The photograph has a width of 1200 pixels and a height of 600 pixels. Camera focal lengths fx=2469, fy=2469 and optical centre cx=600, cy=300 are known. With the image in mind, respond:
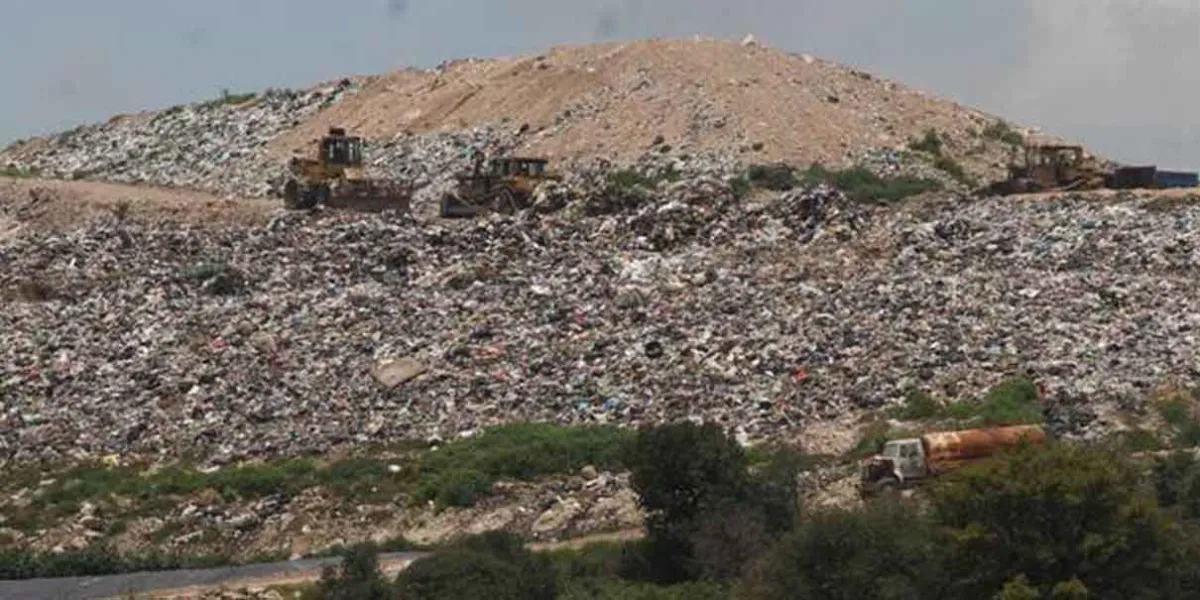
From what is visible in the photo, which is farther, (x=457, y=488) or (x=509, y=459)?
(x=509, y=459)

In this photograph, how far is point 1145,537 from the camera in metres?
20.5

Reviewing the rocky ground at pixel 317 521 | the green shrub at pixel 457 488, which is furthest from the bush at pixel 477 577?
the green shrub at pixel 457 488

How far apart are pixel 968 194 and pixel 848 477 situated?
17351 millimetres

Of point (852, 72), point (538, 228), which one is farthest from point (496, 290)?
point (852, 72)

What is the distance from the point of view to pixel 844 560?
885 inches

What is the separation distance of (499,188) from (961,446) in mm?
19492

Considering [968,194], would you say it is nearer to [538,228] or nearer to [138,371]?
[538,228]

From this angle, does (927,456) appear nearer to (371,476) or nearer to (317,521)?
(371,476)

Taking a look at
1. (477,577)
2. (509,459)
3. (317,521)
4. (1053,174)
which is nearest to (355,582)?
(477,577)

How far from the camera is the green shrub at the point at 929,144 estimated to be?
4950 centimetres

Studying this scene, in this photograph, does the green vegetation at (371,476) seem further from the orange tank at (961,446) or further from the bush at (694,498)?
the orange tank at (961,446)

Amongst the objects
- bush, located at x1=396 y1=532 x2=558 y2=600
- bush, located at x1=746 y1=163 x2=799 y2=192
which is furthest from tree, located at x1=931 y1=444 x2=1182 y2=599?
bush, located at x1=746 y1=163 x2=799 y2=192

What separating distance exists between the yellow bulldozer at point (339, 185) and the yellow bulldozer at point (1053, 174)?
10978 millimetres

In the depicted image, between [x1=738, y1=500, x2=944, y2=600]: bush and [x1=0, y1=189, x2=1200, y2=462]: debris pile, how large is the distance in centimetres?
735
